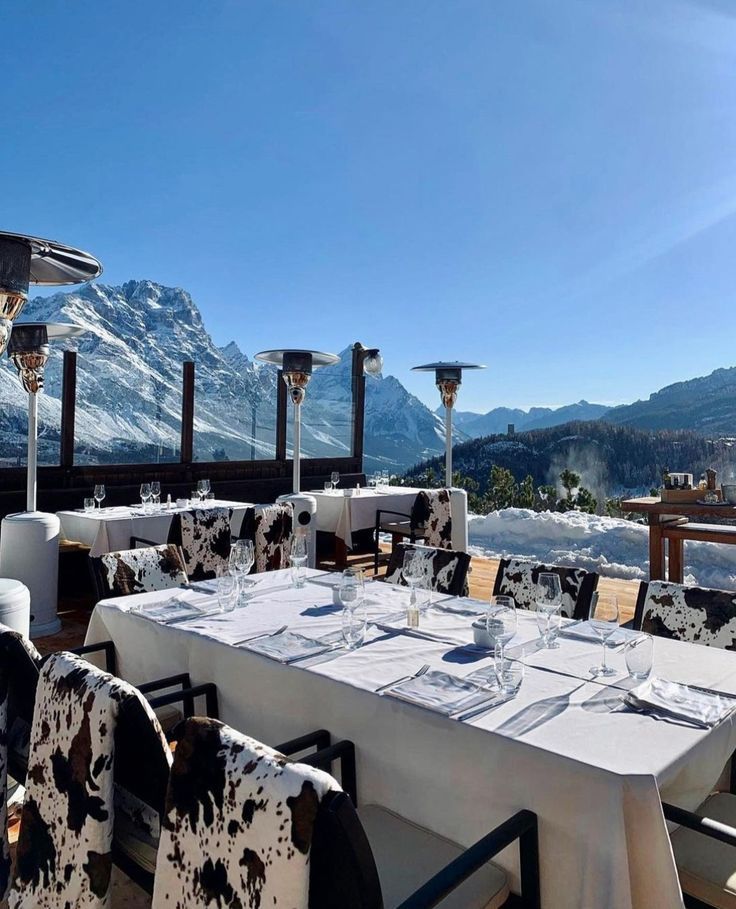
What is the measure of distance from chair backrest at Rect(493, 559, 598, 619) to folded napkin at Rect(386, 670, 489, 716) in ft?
3.28

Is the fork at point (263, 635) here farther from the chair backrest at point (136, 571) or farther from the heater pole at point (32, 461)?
the heater pole at point (32, 461)

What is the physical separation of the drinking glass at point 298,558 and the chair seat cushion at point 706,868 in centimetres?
164

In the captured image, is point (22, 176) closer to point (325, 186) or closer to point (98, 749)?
point (325, 186)

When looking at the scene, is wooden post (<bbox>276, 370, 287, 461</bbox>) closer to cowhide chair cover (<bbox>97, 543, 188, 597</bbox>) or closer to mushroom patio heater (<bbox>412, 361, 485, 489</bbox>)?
mushroom patio heater (<bbox>412, 361, 485, 489</bbox>)

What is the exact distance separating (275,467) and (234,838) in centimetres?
673

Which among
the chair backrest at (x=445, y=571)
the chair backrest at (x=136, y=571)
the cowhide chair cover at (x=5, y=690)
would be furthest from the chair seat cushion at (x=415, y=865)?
the chair backrest at (x=136, y=571)

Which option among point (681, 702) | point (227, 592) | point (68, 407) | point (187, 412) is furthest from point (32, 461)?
A: point (681, 702)

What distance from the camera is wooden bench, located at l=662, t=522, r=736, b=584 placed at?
15.2 feet

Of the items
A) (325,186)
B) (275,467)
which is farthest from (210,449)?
(325,186)

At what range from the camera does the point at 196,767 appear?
999 mm

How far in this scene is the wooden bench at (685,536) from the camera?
463cm

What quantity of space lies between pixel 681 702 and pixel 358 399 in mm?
7264

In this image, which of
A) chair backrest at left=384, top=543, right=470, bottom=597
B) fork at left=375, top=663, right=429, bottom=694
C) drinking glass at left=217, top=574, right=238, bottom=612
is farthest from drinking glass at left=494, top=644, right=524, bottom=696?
chair backrest at left=384, top=543, right=470, bottom=597

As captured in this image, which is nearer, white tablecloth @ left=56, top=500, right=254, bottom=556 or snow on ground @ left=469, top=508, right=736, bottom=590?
white tablecloth @ left=56, top=500, right=254, bottom=556
